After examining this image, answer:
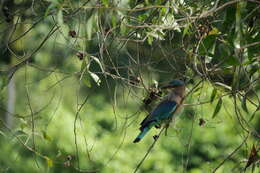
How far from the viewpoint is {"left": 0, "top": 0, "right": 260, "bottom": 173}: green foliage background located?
9.49 ft

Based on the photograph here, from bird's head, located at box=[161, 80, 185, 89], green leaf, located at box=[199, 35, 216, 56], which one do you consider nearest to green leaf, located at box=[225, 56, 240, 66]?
green leaf, located at box=[199, 35, 216, 56]

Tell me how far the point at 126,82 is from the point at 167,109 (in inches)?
21.0

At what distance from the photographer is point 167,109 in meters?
3.71

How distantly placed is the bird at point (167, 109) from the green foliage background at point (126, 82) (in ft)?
0.23

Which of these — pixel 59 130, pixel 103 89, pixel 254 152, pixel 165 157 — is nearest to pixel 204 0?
pixel 254 152

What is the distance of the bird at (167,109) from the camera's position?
11.8ft

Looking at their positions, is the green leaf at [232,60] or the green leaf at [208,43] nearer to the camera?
the green leaf at [232,60]

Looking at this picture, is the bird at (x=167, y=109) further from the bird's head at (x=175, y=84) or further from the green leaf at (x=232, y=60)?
the green leaf at (x=232, y=60)

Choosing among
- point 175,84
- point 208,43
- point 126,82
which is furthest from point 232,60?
point 175,84

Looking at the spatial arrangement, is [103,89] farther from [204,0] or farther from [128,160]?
[204,0]

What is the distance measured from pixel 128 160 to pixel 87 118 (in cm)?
113

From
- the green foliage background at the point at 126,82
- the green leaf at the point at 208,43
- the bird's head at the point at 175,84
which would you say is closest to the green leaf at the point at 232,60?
the green foliage background at the point at 126,82

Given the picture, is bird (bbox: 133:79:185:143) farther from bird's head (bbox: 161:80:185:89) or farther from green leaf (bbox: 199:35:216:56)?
green leaf (bbox: 199:35:216:56)

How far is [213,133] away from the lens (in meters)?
6.82
